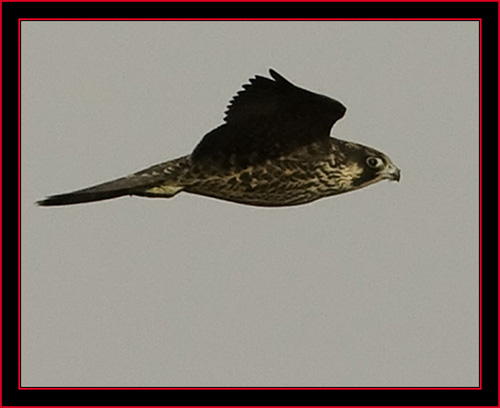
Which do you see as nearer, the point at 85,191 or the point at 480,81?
the point at 85,191

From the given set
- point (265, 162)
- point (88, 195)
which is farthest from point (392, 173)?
point (88, 195)

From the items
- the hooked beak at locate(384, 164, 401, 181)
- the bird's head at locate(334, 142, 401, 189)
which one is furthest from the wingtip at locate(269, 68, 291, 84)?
the hooked beak at locate(384, 164, 401, 181)

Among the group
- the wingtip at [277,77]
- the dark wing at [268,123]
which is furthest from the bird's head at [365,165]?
the wingtip at [277,77]

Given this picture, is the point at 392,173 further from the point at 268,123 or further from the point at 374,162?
the point at 268,123

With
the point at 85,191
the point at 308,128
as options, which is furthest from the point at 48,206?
the point at 308,128

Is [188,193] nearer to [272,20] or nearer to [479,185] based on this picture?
[272,20]

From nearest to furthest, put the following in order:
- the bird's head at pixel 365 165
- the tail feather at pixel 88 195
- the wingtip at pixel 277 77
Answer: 1. the wingtip at pixel 277 77
2. the tail feather at pixel 88 195
3. the bird's head at pixel 365 165

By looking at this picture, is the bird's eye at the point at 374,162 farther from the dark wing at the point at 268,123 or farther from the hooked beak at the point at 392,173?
the dark wing at the point at 268,123

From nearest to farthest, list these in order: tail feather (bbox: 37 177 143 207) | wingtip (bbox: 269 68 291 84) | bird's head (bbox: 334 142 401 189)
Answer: wingtip (bbox: 269 68 291 84) < tail feather (bbox: 37 177 143 207) < bird's head (bbox: 334 142 401 189)

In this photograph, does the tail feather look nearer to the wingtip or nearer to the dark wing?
the dark wing
